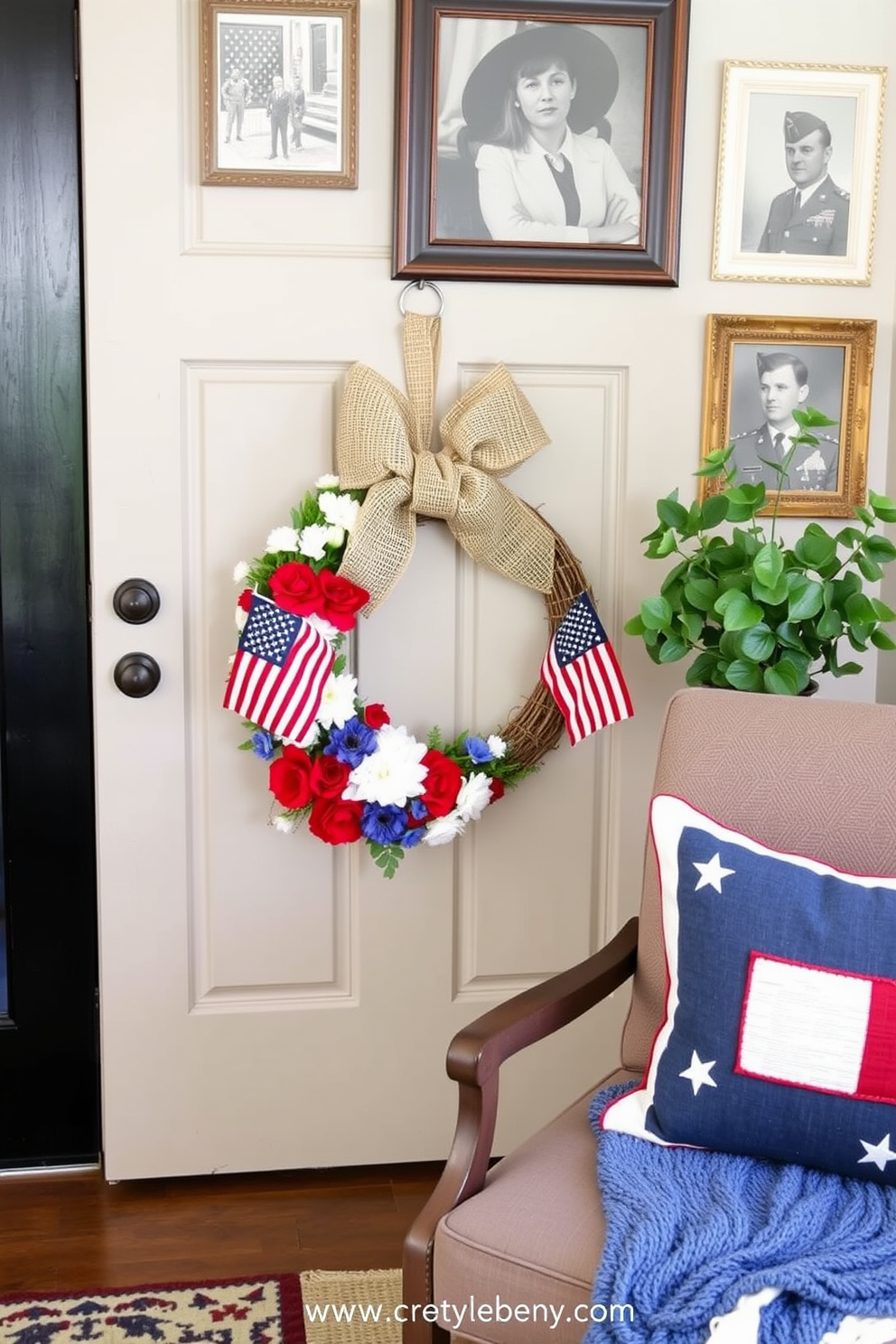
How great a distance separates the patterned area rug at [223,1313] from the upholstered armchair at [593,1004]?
52 centimetres

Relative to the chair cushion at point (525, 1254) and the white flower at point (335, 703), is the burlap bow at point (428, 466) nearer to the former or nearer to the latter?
the white flower at point (335, 703)

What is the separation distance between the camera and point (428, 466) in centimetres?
205

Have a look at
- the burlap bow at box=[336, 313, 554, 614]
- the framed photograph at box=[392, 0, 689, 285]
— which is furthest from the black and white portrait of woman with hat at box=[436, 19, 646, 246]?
the burlap bow at box=[336, 313, 554, 614]

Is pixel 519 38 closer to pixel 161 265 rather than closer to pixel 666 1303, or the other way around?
pixel 161 265

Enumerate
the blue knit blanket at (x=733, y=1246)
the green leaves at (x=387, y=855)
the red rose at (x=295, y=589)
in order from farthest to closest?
the green leaves at (x=387, y=855) → the red rose at (x=295, y=589) → the blue knit blanket at (x=733, y=1246)

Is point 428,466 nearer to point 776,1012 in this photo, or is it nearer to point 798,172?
point 798,172

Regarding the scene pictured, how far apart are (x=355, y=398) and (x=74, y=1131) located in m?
1.36

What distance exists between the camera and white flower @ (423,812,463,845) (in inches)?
82.7

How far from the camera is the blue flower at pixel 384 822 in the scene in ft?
6.82

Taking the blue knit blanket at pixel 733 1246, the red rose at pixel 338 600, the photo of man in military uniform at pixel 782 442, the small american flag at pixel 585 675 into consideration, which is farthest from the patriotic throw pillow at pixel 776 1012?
the photo of man in military uniform at pixel 782 442

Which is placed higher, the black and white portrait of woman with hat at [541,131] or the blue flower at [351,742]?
the black and white portrait of woman with hat at [541,131]

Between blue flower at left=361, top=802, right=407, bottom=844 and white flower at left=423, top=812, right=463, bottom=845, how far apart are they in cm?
4

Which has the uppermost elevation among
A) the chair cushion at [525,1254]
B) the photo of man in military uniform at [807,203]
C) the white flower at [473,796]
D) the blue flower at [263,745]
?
the photo of man in military uniform at [807,203]

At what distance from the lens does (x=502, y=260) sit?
7.03ft
